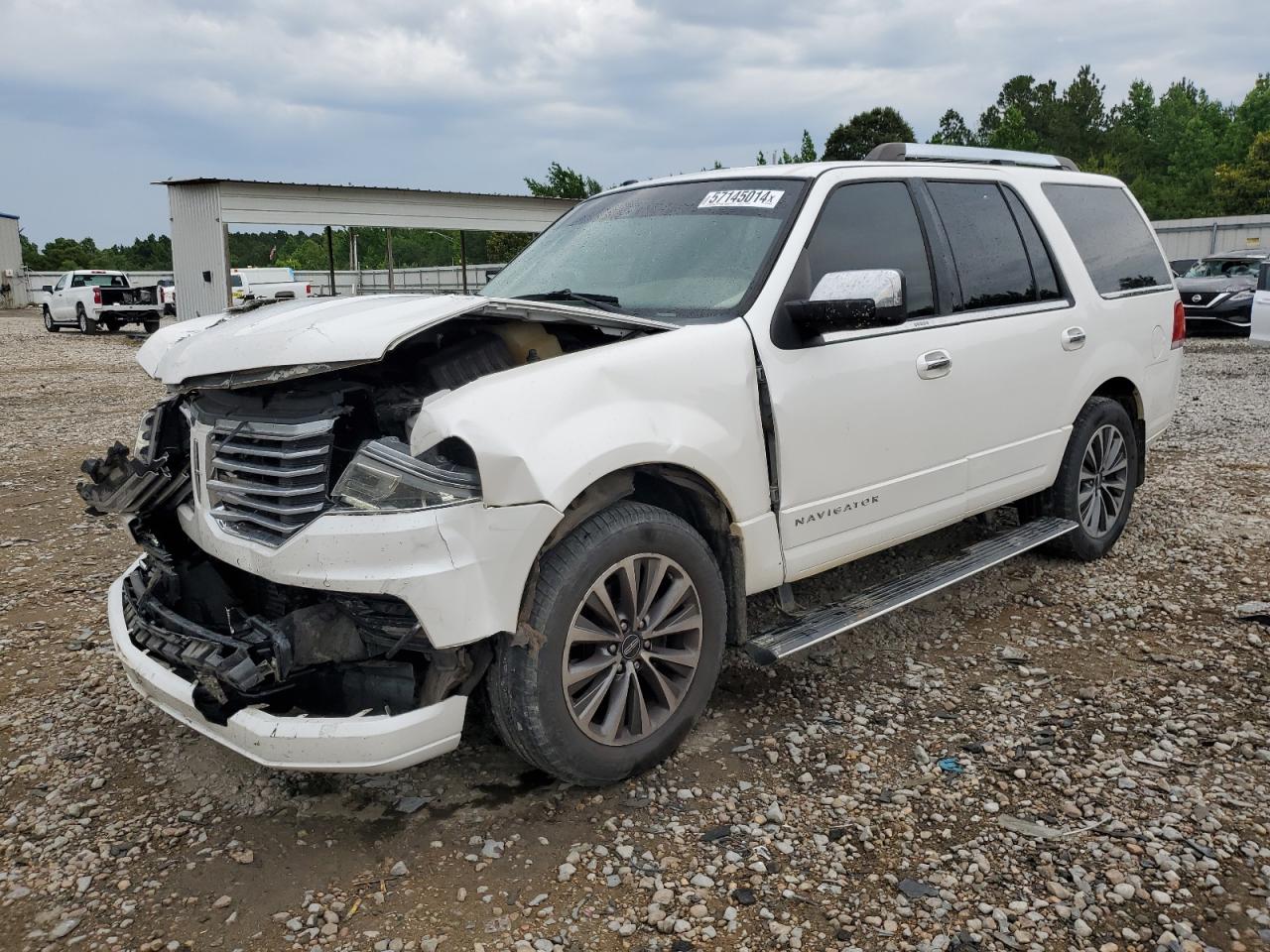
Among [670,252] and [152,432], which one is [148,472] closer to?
[152,432]

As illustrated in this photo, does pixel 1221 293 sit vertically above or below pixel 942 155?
Answer: below

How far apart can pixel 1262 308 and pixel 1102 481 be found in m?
11.6

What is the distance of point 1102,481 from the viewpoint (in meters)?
5.32

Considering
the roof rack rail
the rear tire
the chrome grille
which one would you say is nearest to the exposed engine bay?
the chrome grille

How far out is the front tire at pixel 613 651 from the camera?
2836mm

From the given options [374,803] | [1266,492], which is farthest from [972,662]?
[1266,492]

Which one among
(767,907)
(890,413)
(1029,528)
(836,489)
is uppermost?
(890,413)

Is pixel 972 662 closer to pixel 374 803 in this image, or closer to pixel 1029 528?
pixel 1029 528

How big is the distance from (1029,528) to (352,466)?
11.4ft

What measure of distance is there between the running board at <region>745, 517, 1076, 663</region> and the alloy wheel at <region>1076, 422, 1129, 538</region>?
0.90ft

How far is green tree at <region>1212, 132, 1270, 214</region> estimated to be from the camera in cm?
4419

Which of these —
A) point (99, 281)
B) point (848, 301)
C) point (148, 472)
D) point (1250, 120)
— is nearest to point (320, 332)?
point (148, 472)

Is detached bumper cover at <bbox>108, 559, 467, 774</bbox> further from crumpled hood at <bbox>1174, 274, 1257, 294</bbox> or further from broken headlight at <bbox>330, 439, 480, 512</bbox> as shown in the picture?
crumpled hood at <bbox>1174, 274, 1257, 294</bbox>

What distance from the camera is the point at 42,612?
487 cm
